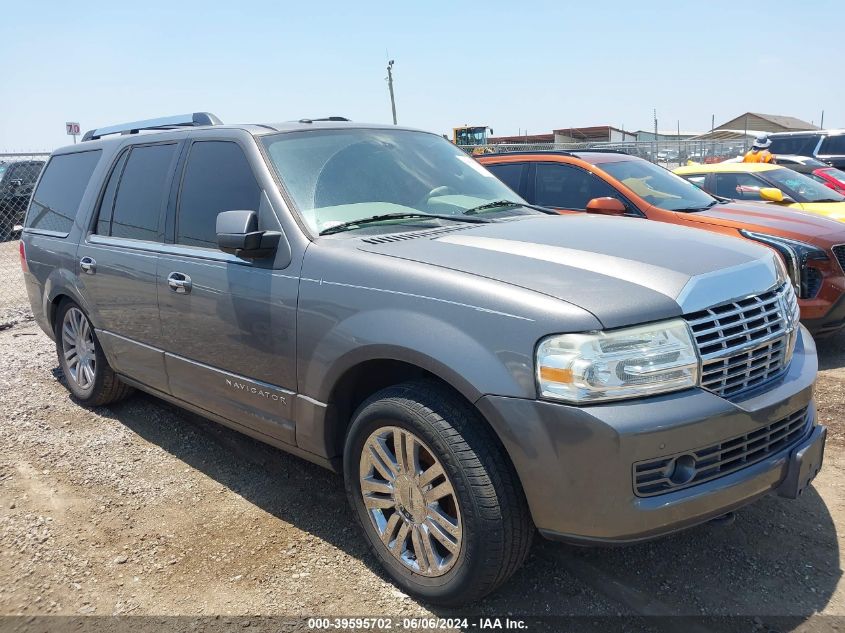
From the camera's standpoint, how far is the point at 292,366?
3088 mm

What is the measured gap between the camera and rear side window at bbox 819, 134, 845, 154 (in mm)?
17031

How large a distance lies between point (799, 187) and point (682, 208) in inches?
136

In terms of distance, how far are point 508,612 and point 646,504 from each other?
786 millimetres

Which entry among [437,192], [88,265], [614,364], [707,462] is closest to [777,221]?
[437,192]

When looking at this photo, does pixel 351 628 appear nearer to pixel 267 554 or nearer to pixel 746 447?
pixel 267 554

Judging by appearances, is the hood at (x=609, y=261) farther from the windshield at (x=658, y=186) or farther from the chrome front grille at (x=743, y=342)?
the windshield at (x=658, y=186)

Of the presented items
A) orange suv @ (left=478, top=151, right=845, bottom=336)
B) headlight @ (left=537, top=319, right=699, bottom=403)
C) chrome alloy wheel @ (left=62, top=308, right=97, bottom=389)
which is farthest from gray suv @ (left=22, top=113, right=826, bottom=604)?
orange suv @ (left=478, top=151, right=845, bottom=336)

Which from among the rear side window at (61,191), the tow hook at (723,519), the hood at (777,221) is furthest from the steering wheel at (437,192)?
the hood at (777,221)

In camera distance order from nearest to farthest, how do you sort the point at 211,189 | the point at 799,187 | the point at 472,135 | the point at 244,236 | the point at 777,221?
1. the point at 244,236
2. the point at 211,189
3. the point at 777,221
4. the point at 799,187
5. the point at 472,135

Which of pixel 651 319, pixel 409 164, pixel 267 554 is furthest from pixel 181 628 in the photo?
pixel 409 164

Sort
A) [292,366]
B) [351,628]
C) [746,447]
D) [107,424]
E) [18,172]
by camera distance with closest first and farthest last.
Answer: [746,447] → [351,628] → [292,366] → [107,424] → [18,172]

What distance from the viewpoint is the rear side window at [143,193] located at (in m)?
4.00

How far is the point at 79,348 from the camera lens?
16.6 ft

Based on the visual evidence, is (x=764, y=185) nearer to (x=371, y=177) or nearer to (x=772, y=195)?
(x=772, y=195)
